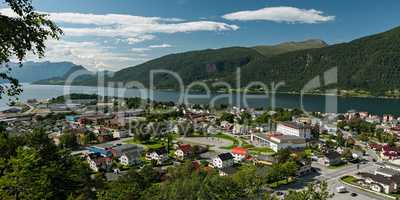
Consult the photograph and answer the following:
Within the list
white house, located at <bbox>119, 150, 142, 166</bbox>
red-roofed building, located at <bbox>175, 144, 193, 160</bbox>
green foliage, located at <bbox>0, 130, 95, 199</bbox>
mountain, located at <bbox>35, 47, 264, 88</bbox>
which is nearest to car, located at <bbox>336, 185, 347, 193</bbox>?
red-roofed building, located at <bbox>175, 144, 193, 160</bbox>

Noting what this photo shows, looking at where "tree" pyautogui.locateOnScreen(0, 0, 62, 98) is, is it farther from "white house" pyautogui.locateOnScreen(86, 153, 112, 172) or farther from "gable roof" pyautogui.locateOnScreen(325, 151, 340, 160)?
"gable roof" pyautogui.locateOnScreen(325, 151, 340, 160)

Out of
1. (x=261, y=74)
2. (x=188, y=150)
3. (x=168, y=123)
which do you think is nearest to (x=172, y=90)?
(x=261, y=74)

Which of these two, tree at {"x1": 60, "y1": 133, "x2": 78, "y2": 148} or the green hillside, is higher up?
the green hillside

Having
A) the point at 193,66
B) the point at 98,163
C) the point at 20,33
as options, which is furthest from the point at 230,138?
the point at 193,66

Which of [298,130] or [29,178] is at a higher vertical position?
[29,178]

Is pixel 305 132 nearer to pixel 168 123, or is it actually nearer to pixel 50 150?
pixel 168 123

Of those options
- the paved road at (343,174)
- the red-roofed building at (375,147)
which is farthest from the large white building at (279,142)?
the paved road at (343,174)

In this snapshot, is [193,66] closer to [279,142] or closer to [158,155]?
[279,142]

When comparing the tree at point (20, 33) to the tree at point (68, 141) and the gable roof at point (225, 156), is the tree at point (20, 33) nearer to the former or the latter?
the gable roof at point (225, 156)

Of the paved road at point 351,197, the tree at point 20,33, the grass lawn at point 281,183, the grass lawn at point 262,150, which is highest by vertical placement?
the tree at point 20,33
